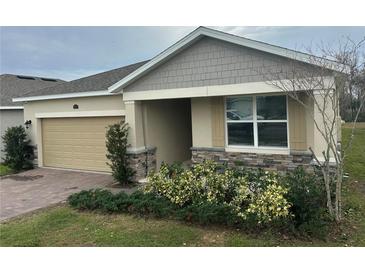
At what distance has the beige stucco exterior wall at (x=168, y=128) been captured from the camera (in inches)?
444

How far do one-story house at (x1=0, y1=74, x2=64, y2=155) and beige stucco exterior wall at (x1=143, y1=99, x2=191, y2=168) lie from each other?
8.60 m

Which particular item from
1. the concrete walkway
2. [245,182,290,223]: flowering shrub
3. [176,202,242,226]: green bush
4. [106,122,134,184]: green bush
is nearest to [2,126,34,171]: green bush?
the concrete walkway

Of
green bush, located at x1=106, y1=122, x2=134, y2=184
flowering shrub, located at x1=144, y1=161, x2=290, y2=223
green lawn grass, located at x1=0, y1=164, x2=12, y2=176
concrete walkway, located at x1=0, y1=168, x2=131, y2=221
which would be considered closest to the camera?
flowering shrub, located at x1=144, y1=161, x2=290, y2=223

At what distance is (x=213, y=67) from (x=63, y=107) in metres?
6.90

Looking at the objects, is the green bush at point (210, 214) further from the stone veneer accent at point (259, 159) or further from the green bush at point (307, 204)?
the stone veneer accent at point (259, 159)

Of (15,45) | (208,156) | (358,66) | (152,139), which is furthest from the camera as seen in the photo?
(15,45)

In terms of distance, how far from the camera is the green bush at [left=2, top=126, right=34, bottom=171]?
1333 centimetres

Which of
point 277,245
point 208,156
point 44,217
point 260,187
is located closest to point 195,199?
point 260,187

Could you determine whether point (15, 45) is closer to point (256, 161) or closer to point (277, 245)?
point (256, 161)

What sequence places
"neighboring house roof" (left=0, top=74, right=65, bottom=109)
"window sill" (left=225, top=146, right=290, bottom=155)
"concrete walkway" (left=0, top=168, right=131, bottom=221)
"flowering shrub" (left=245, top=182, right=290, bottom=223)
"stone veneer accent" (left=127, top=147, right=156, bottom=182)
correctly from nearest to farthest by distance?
"flowering shrub" (left=245, top=182, right=290, bottom=223)
"concrete walkway" (left=0, top=168, right=131, bottom=221)
"window sill" (left=225, top=146, right=290, bottom=155)
"stone veneer accent" (left=127, top=147, right=156, bottom=182)
"neighboring house roof" (left=0, top=74, right=65, bottom=109)

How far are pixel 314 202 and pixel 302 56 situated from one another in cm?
360

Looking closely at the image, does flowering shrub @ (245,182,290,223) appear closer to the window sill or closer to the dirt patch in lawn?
the window sill

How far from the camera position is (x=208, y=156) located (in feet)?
34.0

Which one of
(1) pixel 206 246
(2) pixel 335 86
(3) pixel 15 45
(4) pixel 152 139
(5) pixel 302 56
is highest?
(3) pixel 15 45
